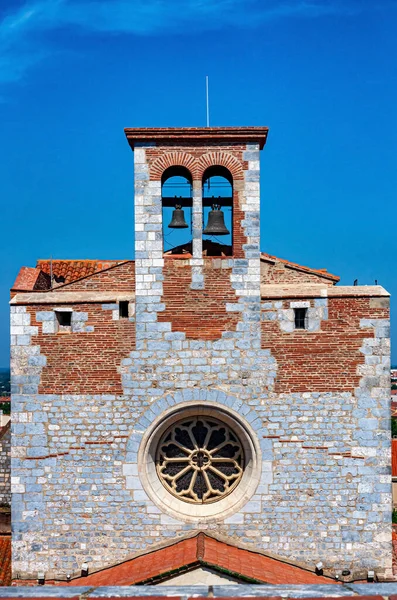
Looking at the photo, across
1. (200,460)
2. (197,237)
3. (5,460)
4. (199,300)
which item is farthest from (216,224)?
(5,460)

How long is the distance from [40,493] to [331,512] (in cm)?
523

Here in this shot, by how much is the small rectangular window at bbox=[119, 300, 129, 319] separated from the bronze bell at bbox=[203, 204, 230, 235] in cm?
203

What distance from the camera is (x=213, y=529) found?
36.9 ft

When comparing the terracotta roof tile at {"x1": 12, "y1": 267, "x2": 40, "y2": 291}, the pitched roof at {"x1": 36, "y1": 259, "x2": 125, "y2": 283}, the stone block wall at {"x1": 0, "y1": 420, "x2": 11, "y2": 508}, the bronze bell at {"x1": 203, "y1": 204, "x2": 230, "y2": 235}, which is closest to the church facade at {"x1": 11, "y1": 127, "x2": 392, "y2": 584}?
the bronze bell at {"x1": 203, "y1": 204, "x2": 230, "y2": 235}

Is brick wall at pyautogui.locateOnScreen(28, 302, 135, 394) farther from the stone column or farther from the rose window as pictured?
the rose window

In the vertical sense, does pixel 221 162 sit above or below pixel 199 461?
above

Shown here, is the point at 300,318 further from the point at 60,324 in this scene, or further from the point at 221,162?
the point at 60,324

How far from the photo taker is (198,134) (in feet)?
37.7

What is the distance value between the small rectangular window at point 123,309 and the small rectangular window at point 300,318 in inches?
122

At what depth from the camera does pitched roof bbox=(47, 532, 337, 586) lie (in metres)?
9.19

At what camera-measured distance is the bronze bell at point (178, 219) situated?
1230cm

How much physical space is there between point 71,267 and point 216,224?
18.8 feet

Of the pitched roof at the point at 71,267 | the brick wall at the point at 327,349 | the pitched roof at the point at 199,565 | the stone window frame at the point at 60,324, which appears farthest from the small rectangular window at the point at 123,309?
the pitched roof at the point at 71,267

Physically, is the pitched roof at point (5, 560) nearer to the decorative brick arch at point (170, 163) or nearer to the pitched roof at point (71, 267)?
the pitched roof at point (71, 267)
